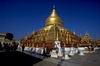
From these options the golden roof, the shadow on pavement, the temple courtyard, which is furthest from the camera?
the golden roof

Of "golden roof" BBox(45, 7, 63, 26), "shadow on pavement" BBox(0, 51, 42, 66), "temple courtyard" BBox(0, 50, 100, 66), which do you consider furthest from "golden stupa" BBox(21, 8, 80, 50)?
"temple courtyard" BBox(0, 50, 100, 66)

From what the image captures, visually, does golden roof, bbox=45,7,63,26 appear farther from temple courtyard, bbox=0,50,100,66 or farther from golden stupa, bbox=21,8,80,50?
temple courtyard, bbox=0,50,100,66

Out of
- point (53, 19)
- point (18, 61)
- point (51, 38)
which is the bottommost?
point (18, 61)

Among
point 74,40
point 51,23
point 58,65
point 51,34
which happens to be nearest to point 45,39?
point 51,34

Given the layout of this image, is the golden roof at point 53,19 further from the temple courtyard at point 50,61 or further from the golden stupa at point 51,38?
the temple courtyard at point 50,61

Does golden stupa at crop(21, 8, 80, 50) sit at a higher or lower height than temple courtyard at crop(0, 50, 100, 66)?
higher

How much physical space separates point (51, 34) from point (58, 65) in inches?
1068

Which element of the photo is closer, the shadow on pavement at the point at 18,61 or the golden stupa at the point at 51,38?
the shadow on pavement at the point at 18,61

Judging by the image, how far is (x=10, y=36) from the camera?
363 ft

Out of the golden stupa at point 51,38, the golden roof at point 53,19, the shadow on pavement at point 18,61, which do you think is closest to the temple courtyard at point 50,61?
the shadow on pavement at point 18,61

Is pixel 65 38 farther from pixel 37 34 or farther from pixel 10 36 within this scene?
pixel 10 36

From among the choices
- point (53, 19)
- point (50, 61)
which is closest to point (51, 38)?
point (53, 19)

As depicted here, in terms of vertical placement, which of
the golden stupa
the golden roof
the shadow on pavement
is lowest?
the shadow on pavement

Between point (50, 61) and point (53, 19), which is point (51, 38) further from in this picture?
point (50, 61)
